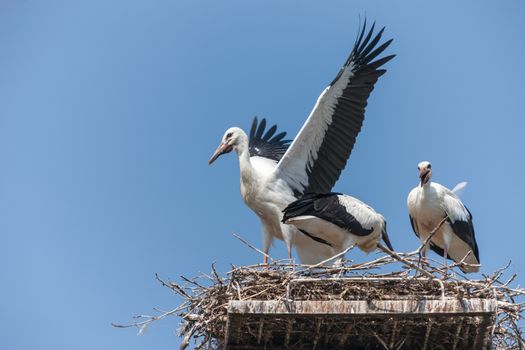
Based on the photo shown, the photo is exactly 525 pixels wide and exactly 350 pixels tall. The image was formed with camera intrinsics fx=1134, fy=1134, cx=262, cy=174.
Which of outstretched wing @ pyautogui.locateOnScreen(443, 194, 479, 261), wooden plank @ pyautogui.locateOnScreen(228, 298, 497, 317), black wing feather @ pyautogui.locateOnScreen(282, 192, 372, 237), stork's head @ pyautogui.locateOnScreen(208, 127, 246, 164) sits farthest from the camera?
stork's head @ pyautogui.locateOnScreen(208, 127, 246, 164)

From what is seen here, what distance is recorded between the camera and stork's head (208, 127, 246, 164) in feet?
42.9

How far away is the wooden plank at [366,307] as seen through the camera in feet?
29.3

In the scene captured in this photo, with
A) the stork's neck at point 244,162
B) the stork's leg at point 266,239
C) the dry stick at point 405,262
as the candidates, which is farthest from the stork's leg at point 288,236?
the dry stick at point 405,262

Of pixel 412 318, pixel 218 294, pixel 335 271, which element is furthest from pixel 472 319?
pixel 218 294

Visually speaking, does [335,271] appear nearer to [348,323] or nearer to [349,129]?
[348,323]

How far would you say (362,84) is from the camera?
1309cm

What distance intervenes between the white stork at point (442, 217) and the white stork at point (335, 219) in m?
0.87

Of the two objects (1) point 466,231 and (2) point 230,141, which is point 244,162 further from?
(1) point 466,231

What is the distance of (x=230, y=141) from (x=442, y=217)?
2.57m

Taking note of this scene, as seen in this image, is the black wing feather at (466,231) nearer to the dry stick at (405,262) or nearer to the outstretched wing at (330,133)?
the outstretched wing at (330,133)

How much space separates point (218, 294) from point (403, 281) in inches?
61.7

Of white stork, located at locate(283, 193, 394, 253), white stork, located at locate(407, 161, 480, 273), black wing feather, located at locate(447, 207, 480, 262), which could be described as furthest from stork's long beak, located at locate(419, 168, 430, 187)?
white stork, located at locate(283, 193, 394, 253)

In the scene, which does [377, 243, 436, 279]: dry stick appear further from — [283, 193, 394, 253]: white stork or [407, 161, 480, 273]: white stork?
[407, 161, 480, 273]: white stork

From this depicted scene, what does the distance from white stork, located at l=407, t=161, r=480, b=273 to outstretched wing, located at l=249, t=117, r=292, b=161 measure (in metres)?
2.72
